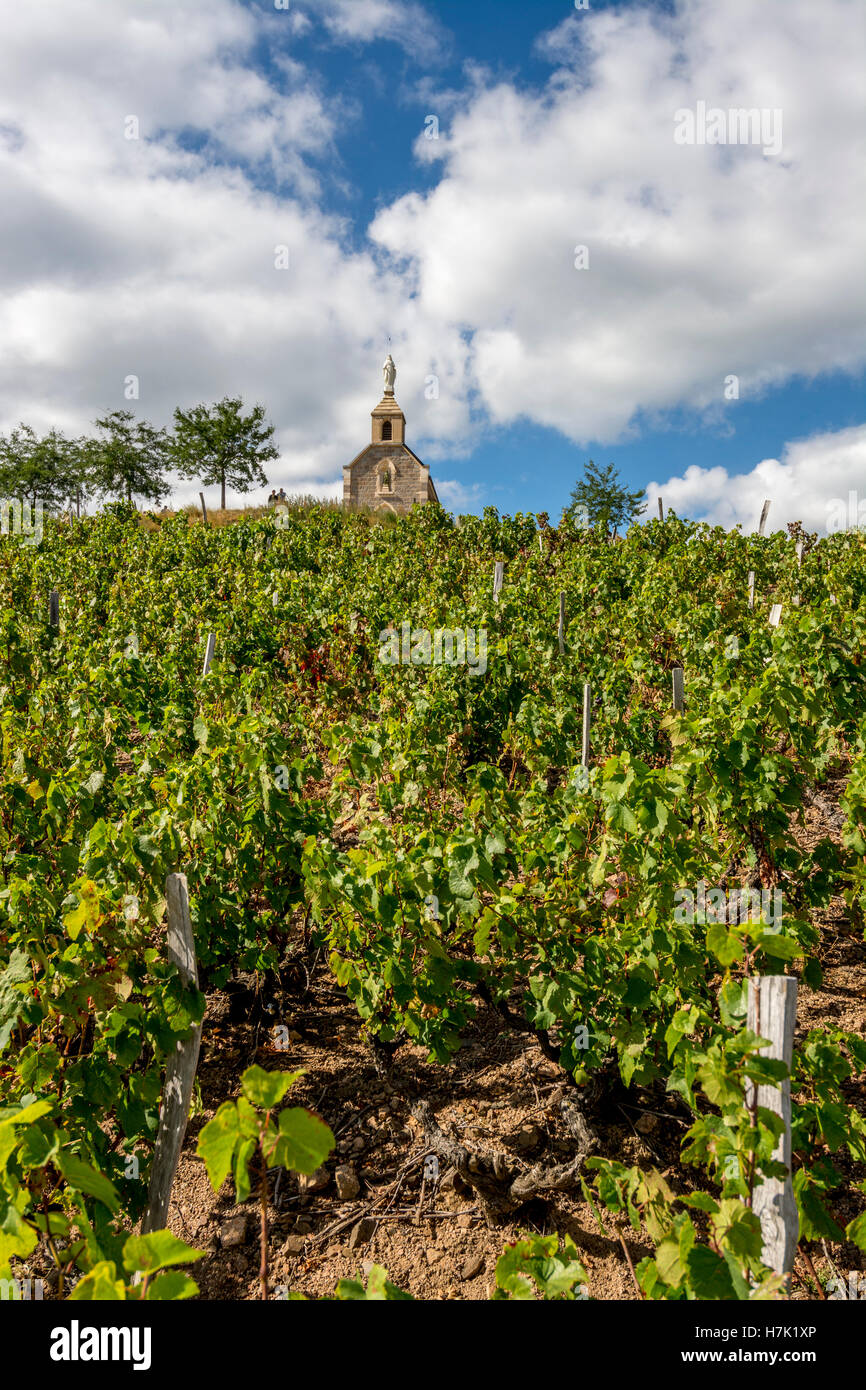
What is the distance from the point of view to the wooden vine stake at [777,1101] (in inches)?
67.2

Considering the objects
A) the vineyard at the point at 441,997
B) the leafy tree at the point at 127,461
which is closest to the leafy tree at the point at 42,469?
the leafy tree at the point at 127,461

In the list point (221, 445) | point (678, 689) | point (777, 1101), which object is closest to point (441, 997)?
point (777, 1101)

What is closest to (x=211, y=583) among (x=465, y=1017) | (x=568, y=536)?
(x=568, y=536)

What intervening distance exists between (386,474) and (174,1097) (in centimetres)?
3687

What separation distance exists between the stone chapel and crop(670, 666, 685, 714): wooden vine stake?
32.5m

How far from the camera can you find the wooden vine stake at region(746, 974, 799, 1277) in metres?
1.71

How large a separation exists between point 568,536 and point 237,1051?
12506 millimetres

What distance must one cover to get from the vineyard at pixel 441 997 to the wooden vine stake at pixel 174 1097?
0.05 meters

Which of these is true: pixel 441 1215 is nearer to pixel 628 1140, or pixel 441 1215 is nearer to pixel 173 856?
pixel 628 1140

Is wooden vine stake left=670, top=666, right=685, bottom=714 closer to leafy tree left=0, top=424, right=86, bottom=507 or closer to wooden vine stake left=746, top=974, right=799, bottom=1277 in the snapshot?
wooden vine stake left=746, top=974, right=799, bottom=1277

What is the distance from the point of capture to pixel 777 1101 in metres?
1.75

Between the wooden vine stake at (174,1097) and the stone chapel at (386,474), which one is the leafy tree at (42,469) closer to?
the stone chapel at (386,474)

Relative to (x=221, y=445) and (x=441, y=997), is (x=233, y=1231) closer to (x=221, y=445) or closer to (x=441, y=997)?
(x=441, y=997)

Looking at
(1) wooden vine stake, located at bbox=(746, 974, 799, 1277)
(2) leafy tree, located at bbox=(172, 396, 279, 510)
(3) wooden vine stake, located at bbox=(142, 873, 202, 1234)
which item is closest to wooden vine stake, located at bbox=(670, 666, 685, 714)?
(1) wooden vine stake, located at bbox=(746, 974, 799, 1277)
